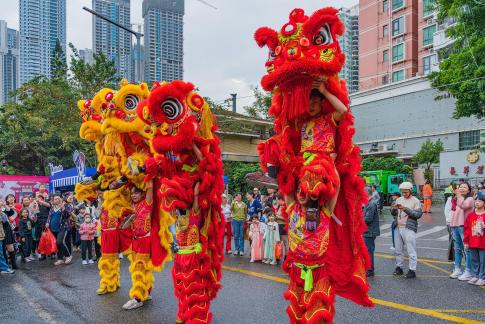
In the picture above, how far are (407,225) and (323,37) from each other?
494cm

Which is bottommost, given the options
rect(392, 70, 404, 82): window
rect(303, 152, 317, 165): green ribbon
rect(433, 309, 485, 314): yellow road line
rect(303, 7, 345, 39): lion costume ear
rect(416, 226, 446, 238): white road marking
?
rect(416, 226, 446, 238): white road marking

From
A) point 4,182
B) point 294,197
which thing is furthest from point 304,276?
point 4,182

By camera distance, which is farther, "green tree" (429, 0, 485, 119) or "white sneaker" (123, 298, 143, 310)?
"green tree" (429, 0, 485, 119)

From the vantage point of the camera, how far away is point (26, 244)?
1046cm

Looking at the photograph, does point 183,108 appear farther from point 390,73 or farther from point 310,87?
point 390,73

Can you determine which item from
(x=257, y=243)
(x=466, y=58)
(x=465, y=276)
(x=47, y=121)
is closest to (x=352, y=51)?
(x=466, y=58)

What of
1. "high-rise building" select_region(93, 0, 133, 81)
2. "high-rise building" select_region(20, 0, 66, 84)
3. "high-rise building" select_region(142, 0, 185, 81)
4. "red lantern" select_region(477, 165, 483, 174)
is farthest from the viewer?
"high-rise building" select_region(20, 0, 66, 84)

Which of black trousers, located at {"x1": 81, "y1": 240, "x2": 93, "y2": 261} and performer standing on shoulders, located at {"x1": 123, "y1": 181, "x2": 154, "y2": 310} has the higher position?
performer standing on shoulders, located at {"x1": 123, "y1": 181, "x2": 154, "y2": 310}

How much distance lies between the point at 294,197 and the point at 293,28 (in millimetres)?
1292

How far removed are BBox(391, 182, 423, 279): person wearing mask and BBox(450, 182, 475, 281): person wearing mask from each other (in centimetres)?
60

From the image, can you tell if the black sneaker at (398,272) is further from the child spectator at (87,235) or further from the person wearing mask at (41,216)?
the person wearing mask at (41,216)

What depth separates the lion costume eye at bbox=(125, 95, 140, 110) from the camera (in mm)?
5879

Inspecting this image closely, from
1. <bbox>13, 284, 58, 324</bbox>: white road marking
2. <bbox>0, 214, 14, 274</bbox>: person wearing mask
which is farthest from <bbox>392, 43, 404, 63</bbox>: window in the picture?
<bbox>13, 284, 58, 324</bbox>: white road marking

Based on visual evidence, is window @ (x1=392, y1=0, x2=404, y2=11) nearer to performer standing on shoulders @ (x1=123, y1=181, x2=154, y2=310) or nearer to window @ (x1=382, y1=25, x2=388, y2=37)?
window @ (x1=382, y1=25, x2=388, y2=37)
